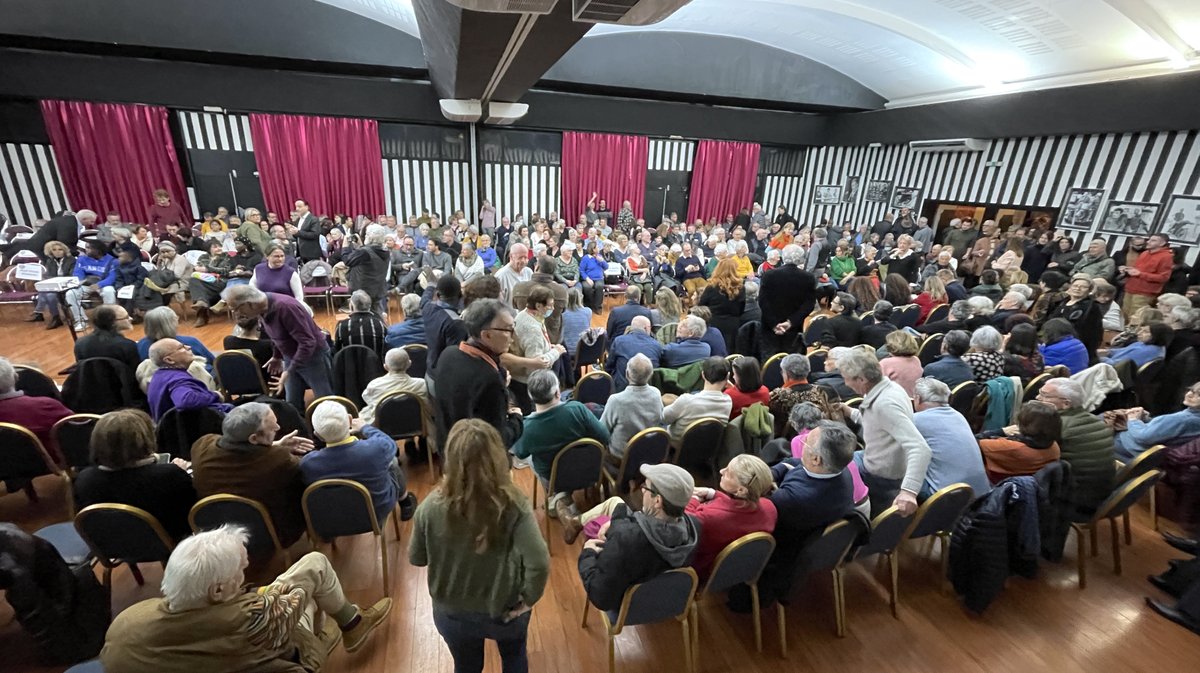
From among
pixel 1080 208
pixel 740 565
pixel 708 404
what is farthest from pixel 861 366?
pixel 1080 208

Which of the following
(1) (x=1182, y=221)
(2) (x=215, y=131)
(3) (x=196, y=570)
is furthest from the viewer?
(2) (x=215, y=131)

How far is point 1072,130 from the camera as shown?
27.8 feet

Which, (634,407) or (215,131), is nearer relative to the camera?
(634,407)

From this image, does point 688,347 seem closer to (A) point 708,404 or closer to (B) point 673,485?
(A) point 708,404

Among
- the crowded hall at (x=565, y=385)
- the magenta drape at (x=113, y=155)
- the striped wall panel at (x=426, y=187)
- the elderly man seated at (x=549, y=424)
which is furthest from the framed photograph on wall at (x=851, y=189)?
the magenta drape at (x=113, y=155)

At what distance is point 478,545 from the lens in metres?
1.58

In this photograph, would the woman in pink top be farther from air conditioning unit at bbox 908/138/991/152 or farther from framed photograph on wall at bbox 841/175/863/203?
framed photograph on wall at bbox 841/175/863/203

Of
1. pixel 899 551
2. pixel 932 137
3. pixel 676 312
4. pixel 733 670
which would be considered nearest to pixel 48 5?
pixel 676 312

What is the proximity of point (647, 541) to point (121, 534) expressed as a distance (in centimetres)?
236

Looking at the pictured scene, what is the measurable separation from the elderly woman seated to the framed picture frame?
32.2 feet

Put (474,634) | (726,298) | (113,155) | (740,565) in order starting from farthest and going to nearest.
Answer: (113,155) → (726,298) → (740,565) → (474,634)

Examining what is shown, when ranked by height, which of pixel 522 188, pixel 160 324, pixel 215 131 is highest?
pixel 215 131

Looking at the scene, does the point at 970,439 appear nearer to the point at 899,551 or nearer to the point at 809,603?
the point at 899,551

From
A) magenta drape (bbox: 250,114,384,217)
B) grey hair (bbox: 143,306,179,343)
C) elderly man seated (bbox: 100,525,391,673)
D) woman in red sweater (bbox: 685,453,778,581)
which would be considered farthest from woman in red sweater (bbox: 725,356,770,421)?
magenta drape (bbox: 250,114,384,217)
